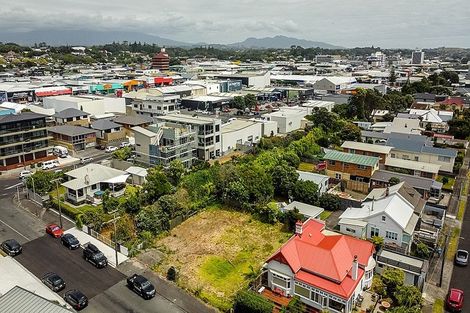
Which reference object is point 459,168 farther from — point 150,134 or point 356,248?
point 150,134

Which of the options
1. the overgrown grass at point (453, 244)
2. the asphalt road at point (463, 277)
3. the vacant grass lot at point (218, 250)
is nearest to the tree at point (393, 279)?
the asphalt road at point (463, 277)

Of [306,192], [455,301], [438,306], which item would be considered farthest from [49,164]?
[455,301]

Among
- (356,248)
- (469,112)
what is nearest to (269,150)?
(356,248)

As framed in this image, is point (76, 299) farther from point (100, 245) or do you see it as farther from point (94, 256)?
point (100, 245)

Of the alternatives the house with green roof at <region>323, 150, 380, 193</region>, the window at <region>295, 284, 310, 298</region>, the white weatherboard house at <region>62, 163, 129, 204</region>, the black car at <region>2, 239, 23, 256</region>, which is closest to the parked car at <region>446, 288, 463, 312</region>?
the window at <region>295, 284, 310, 298</region>

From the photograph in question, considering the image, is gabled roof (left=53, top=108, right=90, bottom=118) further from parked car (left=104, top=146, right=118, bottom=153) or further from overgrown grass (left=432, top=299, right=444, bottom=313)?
overgrown grass (left=432, top=299, right=444, bottom=313)

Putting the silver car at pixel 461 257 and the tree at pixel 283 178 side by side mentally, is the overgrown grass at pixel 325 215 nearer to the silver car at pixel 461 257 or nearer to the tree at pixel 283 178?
the tree at pixel 283 178

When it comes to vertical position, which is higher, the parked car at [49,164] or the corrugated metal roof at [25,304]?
the corrugated metal roof at [25,304]
